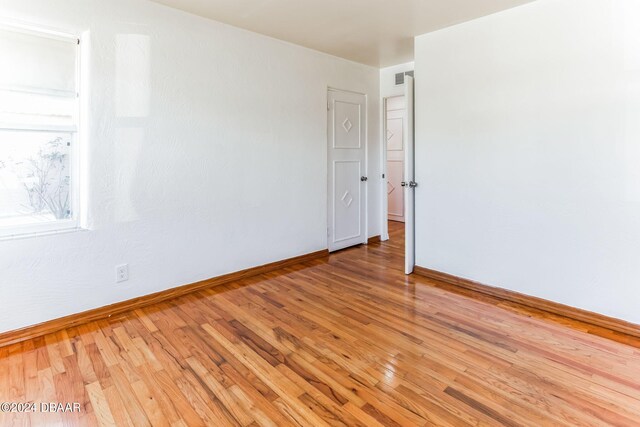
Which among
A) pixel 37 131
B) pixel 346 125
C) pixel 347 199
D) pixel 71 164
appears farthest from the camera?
pixel 347 199

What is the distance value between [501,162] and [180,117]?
9.35 ft

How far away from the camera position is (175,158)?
3.08 meters

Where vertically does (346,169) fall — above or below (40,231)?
above

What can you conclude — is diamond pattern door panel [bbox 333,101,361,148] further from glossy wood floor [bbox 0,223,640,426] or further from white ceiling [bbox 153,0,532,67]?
glossy wood floor [bbox 0,223,640,426]

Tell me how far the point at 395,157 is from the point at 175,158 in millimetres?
4755

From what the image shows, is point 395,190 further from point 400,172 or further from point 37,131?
point 37,131

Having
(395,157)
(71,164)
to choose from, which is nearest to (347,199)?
(395,157)

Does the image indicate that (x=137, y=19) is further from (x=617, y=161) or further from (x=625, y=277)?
(x=625, y=277)

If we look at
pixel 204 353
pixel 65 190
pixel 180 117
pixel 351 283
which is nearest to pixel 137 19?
pixel 180 117

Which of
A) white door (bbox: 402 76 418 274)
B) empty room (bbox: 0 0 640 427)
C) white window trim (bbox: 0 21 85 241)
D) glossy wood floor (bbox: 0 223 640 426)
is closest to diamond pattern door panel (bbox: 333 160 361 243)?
empty room (bbox: 0 0 640 427)

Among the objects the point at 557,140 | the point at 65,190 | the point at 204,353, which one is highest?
the point at 557,140

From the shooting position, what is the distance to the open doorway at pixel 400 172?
3658mm

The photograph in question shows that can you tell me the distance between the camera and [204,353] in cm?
223

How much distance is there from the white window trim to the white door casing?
286cm
